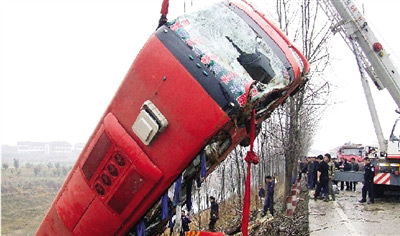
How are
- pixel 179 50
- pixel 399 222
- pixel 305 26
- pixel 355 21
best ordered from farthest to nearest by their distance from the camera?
pixel 355 21 → pixel 305 26 → pixel 399 222 → pixel 179 50

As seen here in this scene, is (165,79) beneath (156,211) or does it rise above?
above

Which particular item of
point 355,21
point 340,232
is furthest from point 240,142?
point 355,21

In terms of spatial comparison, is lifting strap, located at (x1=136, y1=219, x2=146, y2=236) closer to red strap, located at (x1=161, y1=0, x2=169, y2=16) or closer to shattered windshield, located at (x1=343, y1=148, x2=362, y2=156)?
red strap, located at (x1=161, y1=0, x2=169, y2=16)

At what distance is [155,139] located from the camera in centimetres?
Result: 279

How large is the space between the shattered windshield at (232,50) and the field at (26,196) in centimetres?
1715

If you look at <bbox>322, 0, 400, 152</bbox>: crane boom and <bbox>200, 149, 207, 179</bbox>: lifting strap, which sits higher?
<bbox>322, 0, 400, 152</bbox>: crane boom

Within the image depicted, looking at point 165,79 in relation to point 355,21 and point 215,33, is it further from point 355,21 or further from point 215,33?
point 355,21

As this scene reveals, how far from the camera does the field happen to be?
77.8 feet

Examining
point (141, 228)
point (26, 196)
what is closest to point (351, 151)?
point (141, 228)

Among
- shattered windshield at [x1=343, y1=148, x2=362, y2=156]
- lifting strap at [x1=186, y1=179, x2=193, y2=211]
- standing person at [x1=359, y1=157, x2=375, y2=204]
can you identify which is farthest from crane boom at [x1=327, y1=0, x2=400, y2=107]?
shattered windshield at [x1=343, y1=148, x2=362, y2=156]

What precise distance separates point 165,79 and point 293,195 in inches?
245

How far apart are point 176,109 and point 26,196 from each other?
103ft

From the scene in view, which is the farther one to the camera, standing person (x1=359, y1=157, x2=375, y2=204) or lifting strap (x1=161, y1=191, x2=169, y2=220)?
standing person (x1=359, y1=157, x2=375, y2=204)

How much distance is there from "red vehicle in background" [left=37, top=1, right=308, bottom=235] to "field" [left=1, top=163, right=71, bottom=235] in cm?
1646
